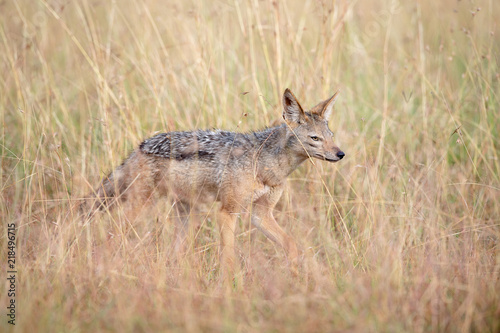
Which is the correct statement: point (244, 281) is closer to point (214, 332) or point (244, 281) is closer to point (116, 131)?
point (214, 332)

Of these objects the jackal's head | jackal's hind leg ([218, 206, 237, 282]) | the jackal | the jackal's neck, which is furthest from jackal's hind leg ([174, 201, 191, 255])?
the jackal's head

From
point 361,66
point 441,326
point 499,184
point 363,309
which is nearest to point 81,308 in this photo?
point 363,309

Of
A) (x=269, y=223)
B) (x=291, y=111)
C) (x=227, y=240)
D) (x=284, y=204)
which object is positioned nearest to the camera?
(x=227, y=240)

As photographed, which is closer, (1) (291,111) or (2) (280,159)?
(1) (291,111)

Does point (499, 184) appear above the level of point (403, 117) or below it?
below

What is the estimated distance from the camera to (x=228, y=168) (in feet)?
17.8

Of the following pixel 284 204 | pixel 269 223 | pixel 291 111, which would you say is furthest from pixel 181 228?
pixel 291 111

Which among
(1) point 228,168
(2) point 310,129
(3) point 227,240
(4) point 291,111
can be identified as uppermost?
(4) point 291,111

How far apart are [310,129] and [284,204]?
1115mm

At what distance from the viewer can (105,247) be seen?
454 cm

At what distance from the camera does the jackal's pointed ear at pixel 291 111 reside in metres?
5.18

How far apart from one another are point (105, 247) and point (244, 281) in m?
1.23

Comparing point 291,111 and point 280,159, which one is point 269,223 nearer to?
point 280,159

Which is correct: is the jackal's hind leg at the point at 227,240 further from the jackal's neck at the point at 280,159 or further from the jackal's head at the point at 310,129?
the jackal's head at the point at 310,129
